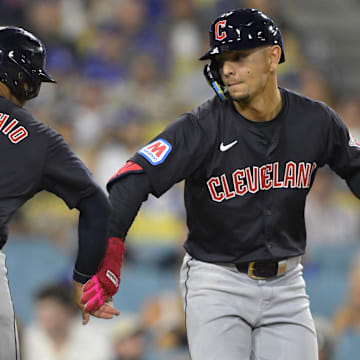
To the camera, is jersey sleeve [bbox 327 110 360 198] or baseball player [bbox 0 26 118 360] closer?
baseball player [bbox 0 26 118 360]

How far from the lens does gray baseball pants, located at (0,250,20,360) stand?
2.82m

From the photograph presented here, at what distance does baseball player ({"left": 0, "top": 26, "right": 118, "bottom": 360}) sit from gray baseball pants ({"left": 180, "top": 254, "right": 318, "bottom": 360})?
1.14 feet

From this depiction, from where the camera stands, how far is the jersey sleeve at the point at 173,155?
3020 mm

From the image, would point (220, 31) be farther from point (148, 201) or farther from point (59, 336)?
point (148, 201)

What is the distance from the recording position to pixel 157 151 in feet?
9.96

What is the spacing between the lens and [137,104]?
26.9 feet

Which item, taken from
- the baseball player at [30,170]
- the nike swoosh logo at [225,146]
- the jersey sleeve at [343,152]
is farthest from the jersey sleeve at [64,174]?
the jersey sleeve at [343,152]

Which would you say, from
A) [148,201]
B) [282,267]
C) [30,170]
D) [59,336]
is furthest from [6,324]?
[148,201]

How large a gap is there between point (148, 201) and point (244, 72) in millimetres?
3945

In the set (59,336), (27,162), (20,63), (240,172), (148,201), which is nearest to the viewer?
(27,162)

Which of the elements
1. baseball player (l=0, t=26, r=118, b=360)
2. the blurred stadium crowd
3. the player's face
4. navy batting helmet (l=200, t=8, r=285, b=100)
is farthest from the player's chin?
the blurred stadium crowd

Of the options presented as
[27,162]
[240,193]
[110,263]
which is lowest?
[110,263]

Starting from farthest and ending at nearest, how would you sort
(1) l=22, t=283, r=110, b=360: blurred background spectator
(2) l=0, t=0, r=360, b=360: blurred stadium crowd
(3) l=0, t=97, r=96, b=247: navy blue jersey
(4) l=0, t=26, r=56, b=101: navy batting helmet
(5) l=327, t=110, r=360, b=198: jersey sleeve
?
(2) l=0, t=0, r=360, b=360: blurred stadium crowd
(1) l=22, t=283, r=110, b=360: blurred background spectator
(5) l=327, t=110, r=360, b=198: jersey sleeve
(4) l=0, t=26, r=56, b=101: navy batting helmet
(3) l=0, t=97, r=96, b=247: navy blue jersey

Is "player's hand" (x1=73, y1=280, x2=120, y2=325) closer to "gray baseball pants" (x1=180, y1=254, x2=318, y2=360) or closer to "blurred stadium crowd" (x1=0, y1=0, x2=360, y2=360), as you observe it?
"gray baseball pants" (x1=180, y1=254, x2=318, y2=360)
